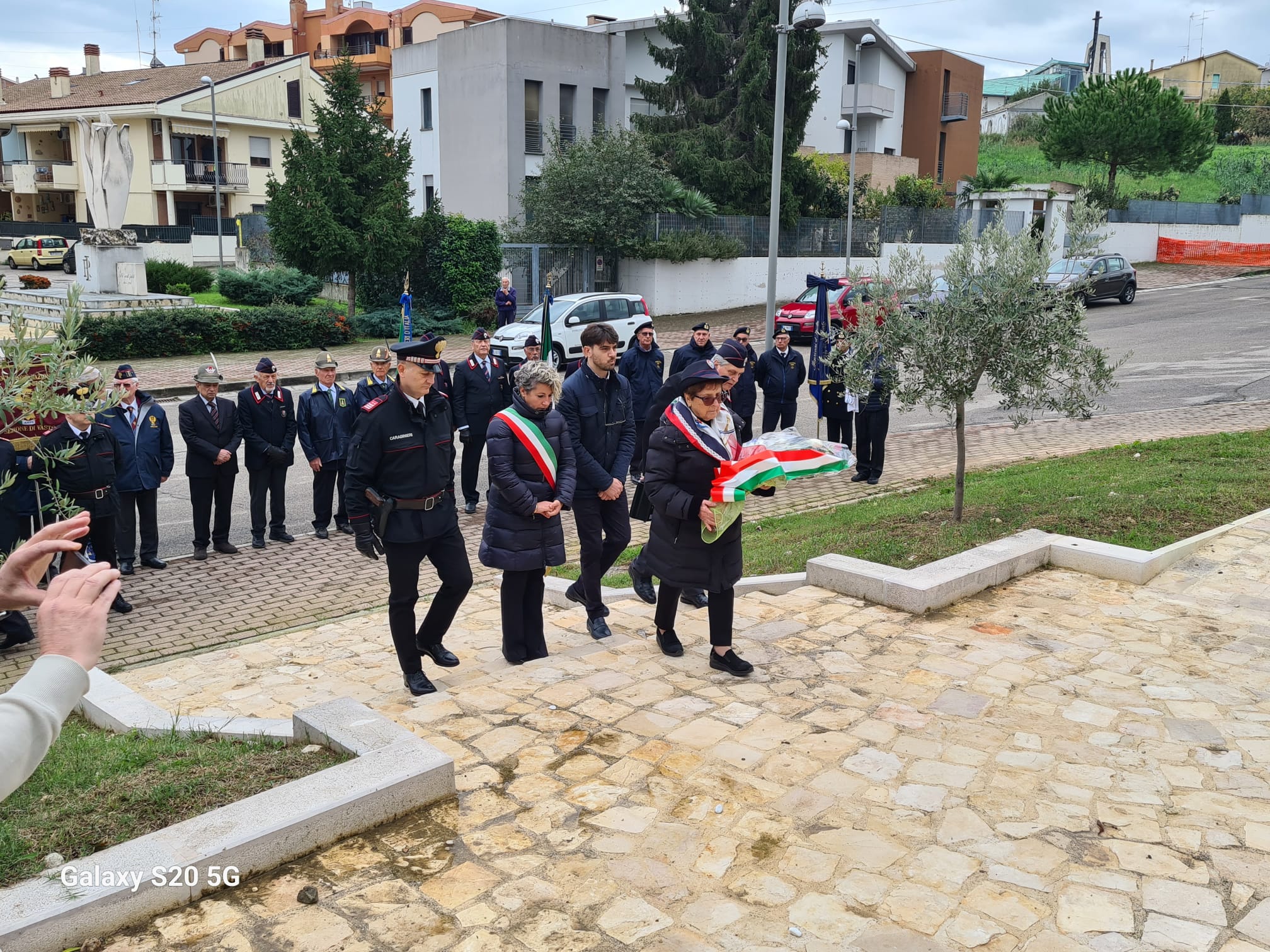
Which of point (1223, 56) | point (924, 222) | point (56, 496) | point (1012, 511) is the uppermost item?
point (1223, 56)

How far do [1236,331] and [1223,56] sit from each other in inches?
2924

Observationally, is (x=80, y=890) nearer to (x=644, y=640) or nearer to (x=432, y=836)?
(x=432, y=836)

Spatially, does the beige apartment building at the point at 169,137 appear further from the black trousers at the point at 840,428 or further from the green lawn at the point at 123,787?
the green lawn at the point at 123,787

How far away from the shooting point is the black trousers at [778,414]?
518 inches

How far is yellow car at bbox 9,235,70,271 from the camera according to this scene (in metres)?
41.9

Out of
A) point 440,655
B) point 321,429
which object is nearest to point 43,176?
point 321,429

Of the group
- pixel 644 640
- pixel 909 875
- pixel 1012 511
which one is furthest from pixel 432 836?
pixel 1012 511

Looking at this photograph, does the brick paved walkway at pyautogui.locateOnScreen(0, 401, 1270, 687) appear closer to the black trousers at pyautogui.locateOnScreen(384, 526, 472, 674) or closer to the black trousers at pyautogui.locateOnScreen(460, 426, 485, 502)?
the black trousers at pyautogui.locateOnScreen(460, 426, 485, 502)

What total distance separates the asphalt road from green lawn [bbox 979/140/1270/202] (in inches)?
876

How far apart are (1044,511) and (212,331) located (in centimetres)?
2117

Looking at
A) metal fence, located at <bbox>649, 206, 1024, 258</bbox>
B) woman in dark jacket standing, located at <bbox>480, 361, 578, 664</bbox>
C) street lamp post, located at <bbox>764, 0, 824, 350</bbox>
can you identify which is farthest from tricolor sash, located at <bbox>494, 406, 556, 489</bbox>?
metal fence, located at <bbox>649, 206, 1024, 258</bbox>

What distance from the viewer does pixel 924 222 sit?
1613 inches

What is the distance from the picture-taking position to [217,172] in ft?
153

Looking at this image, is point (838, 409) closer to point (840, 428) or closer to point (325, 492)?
point (840, 428)
